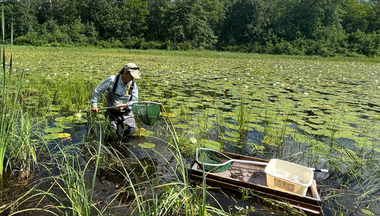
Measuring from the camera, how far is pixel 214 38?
135 ft

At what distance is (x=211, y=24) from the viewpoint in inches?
1919

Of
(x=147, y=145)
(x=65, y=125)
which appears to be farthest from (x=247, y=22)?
(x=147, y=145)

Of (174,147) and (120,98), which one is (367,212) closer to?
(174,147)

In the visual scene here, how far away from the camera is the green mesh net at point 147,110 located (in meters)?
3.16

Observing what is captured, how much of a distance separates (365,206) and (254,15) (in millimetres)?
46373

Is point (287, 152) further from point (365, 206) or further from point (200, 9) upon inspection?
point (200, 9)

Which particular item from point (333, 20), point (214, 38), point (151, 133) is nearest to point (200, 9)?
point (214, 38)

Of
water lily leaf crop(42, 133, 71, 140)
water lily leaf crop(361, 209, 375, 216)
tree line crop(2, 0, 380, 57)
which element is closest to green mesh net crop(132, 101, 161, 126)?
water lily leaf crop(42, 133, 71, 140)

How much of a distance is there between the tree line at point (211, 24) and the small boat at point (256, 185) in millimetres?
27879

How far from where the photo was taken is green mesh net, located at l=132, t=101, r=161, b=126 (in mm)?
3164

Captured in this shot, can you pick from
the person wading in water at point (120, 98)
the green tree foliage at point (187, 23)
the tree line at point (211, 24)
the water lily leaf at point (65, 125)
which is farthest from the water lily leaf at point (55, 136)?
the green tree foliage at point (187, 23)

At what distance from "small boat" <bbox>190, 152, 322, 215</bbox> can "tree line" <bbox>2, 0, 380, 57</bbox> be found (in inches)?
1098

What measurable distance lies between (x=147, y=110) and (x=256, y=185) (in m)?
1.60

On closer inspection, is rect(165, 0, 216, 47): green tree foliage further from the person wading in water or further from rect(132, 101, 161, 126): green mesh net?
rect(132, 101, 161, 126): green mesh net
